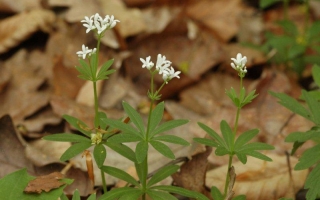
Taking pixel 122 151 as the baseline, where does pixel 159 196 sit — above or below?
below

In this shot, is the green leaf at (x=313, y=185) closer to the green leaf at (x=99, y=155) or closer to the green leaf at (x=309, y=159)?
the green leaf at (x=309, y=159)

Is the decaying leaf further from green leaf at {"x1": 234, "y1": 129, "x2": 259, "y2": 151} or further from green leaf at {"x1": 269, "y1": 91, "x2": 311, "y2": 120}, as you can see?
green leaf at {"x1": 269, "y1": 91, "x2": 311, "y2": 120}

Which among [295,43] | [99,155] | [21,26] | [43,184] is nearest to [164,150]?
[99,155]

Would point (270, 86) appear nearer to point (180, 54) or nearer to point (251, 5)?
point (180, 54)

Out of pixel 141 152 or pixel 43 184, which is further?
pixel 43 184

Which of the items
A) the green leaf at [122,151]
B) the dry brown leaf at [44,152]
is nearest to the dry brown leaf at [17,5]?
the dry brown leaf at [44,152]

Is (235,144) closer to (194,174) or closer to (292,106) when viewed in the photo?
(292,106)
